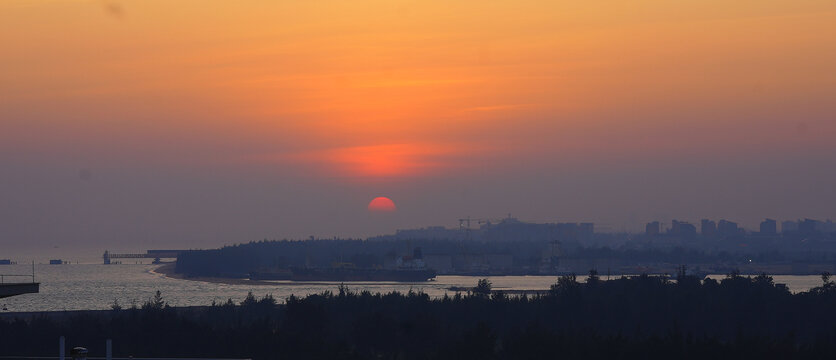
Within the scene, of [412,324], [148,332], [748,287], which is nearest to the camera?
[148,332]

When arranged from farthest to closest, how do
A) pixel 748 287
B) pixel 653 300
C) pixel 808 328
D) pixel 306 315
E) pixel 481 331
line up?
pixel 748 287
pixel 653 300
pixel 808 328
pixel 306 315
pixel 481 331

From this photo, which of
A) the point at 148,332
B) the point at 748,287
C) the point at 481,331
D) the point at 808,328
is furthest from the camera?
the point at 748,287

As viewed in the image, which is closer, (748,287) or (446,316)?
(446,316)

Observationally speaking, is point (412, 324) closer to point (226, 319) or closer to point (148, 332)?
point (148, 332)

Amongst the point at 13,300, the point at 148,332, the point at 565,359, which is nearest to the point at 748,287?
the point at 565,359

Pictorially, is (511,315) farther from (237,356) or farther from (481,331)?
(237,356)

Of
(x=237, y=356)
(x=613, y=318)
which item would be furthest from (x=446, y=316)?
(x=237, y=356)
